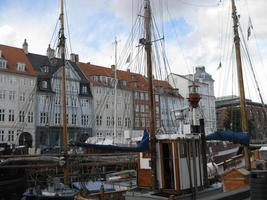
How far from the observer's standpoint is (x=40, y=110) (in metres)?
52.6

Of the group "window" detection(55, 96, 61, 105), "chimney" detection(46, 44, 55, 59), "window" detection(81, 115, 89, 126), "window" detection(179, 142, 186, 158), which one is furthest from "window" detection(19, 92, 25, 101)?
"window" detection(179, 142, 186, 158)

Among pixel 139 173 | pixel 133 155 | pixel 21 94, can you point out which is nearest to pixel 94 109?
pixel 21 94

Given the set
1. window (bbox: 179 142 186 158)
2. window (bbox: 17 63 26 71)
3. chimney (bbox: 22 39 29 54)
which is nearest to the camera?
window (bbox: 179 142 186 158)

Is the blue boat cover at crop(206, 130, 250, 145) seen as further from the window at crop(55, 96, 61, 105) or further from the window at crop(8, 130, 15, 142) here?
the window at crop(55, 96, 61, 105)

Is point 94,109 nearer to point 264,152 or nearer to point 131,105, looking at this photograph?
point 131,105

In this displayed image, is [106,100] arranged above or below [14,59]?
below

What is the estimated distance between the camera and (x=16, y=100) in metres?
50.5

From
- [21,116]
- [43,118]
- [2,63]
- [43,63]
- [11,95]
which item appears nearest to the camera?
→ [11,95]

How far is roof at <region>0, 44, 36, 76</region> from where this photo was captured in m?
51.5

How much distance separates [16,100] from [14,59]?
21.0 ft

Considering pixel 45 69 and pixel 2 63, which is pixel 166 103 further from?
pixel 2 63

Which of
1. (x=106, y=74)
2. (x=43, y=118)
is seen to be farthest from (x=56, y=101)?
(x=106, y=74)

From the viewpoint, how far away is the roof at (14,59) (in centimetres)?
5150

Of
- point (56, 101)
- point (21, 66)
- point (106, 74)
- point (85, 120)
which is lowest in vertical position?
point (85, 120)
